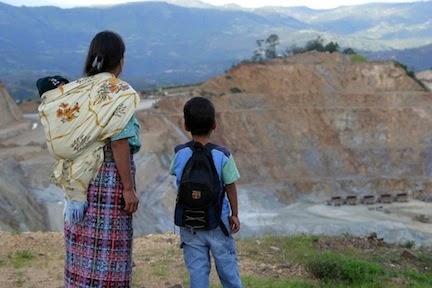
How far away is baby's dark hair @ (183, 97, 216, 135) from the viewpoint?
13.0ft

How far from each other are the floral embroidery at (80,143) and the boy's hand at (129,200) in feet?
1.30

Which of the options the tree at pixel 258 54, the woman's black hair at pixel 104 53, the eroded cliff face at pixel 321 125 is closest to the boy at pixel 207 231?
the woman's black hair at pixel 104 53

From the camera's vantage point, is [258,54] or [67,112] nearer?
[67,112]

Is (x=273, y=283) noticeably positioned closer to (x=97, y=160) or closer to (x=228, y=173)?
(x=228, y=173)

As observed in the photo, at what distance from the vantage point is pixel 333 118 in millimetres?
41031

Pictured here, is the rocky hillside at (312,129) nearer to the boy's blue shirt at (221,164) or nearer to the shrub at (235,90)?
the shrub at (235,90)

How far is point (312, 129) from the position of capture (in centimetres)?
4031

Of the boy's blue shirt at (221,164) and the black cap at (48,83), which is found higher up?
the black cap at (48,83)

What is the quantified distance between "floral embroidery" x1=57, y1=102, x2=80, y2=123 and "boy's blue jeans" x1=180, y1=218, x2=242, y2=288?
107 centimetres

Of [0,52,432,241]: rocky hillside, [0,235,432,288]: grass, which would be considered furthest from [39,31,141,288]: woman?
[0,52,432,241]: rocky hillside

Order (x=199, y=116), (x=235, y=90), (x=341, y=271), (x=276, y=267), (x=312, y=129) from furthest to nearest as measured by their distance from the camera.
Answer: (x=235, y=90) < (x=312, y=129) < (x=276, y=267) < (x=341, y=271) < (x=199, y=116)

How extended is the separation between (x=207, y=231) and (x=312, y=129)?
121 ft

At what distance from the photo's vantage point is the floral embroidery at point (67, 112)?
374cm

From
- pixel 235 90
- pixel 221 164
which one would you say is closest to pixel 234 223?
pixel 221 164
